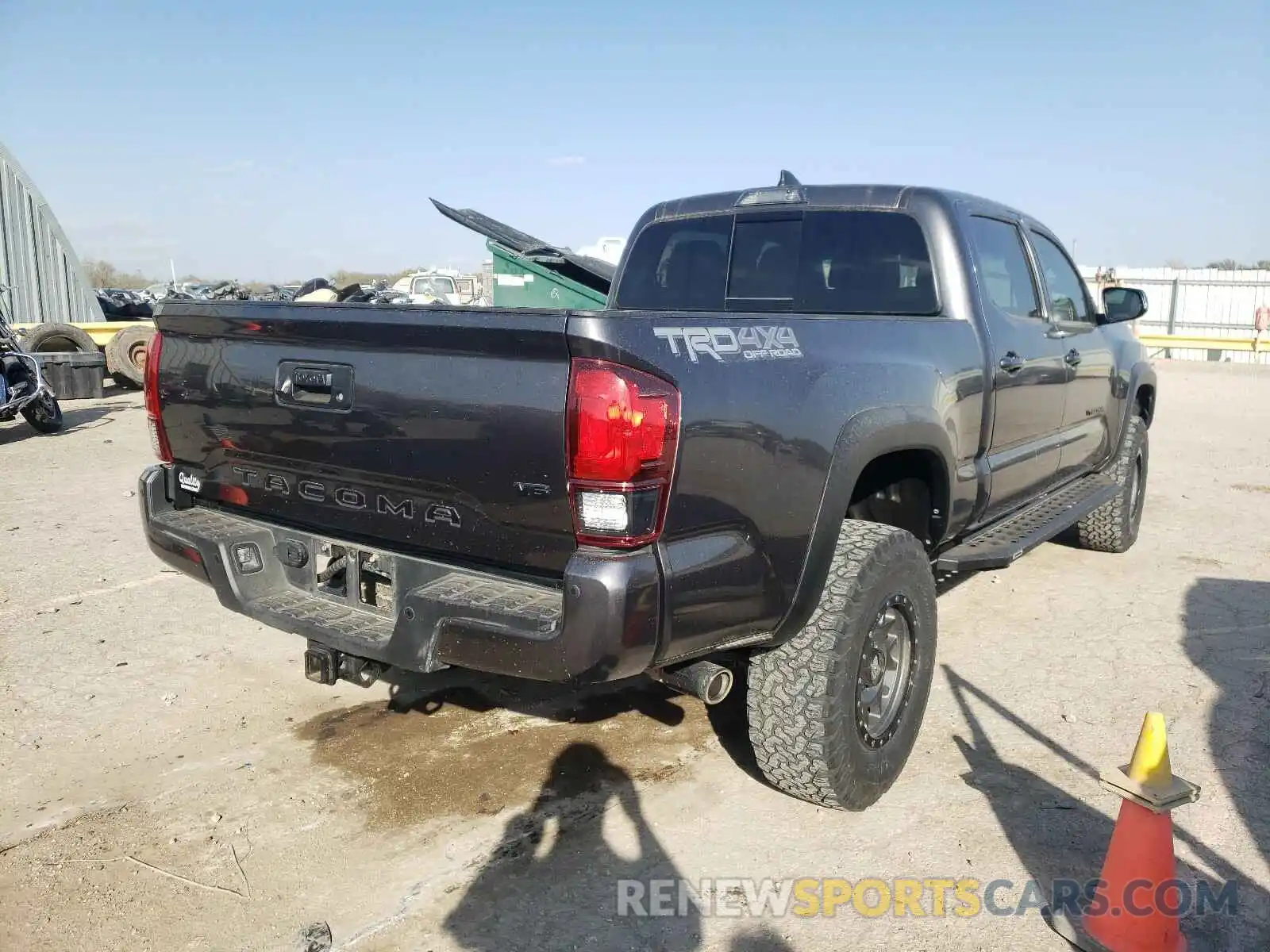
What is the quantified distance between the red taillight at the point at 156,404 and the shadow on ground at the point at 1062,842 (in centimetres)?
308

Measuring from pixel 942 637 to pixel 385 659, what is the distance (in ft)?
10.5

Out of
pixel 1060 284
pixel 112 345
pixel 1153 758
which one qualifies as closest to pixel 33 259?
pixel 112 345

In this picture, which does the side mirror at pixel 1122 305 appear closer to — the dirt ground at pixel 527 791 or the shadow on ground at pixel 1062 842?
the dirt ground at pixel 527 791

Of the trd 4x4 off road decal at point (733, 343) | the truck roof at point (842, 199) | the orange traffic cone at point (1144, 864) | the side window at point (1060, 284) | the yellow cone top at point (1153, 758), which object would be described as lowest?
the orange traffic cone at point (1144, 864)

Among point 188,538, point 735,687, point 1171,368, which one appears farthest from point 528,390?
point 1171,368

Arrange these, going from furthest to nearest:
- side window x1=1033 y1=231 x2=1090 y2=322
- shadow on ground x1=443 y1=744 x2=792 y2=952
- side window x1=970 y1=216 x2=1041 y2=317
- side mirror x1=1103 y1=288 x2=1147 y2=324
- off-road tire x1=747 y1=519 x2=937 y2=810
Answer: side mirror x1=1103 y1=288 x2=1147 y2=324 → side window x1=1033 y1=231 x2=1090 y2=322 → side window x1=970 y1=216 x2=1041 y2=317 → off-road tire x1=747 y1=519 x2=937 y2=810 → shadow on ground x1=443 y1=744 x2=792 y2=952

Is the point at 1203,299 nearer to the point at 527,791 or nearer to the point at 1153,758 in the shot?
the point at 1153,758

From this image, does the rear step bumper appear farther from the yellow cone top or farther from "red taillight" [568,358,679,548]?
the yellow cone top

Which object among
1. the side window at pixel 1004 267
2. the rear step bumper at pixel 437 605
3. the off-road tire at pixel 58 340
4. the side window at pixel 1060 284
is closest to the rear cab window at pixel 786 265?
the side window at pixel 1004 267

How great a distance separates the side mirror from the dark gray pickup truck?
146 cm

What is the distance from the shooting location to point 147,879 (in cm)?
285

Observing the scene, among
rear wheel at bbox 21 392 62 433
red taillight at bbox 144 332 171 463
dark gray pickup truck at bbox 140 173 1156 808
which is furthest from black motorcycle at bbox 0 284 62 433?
dark gray pickup truck at bbox 140 173 1156 808

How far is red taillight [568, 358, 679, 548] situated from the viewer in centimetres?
230

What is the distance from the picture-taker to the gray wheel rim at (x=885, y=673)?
317 cm
